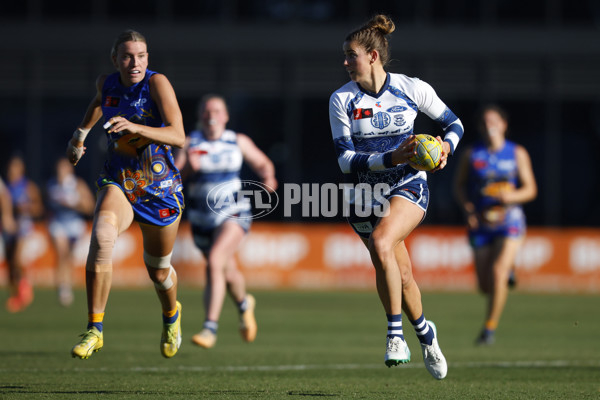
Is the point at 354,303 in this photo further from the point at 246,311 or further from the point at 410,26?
the point at 410,26

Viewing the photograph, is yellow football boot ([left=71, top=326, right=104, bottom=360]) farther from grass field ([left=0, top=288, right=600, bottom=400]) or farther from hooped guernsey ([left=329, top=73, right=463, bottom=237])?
hooped guernsey ([left=329, top=73, right=463, bottom=237])

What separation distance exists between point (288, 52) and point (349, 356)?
17.8 metres

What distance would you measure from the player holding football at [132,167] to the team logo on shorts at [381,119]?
4.60 ft

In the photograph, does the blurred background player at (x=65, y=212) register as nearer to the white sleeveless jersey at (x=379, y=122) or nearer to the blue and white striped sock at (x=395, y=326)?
the white sleeveless jersey at (x=379, y=122)

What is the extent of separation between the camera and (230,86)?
27016 millimetres

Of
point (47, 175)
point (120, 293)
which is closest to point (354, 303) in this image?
point (120, 293)

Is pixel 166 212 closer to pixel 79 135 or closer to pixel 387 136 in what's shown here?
pixel 79 135

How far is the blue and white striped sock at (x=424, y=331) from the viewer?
7.08 m

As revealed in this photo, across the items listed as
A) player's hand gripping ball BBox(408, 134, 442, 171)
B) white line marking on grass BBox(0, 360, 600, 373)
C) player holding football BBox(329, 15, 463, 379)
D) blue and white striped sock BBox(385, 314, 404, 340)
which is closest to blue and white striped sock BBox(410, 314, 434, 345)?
player holding football BBox(329, 15, 463, 379)

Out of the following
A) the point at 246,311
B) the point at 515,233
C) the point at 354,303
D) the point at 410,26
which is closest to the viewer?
the point at 246,311

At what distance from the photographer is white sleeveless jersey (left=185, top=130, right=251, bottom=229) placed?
10297mm

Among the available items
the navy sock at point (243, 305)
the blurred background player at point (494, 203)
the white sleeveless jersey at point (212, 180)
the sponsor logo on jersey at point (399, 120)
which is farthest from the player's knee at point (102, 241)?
the blurred background player at point (494, 203)

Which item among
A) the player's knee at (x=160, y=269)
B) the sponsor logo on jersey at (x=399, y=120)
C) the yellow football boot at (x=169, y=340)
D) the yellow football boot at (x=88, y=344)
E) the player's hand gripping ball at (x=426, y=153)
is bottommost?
the yellow football boot at (x=169, y=340)

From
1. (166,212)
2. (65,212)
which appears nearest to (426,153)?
(166,212)
